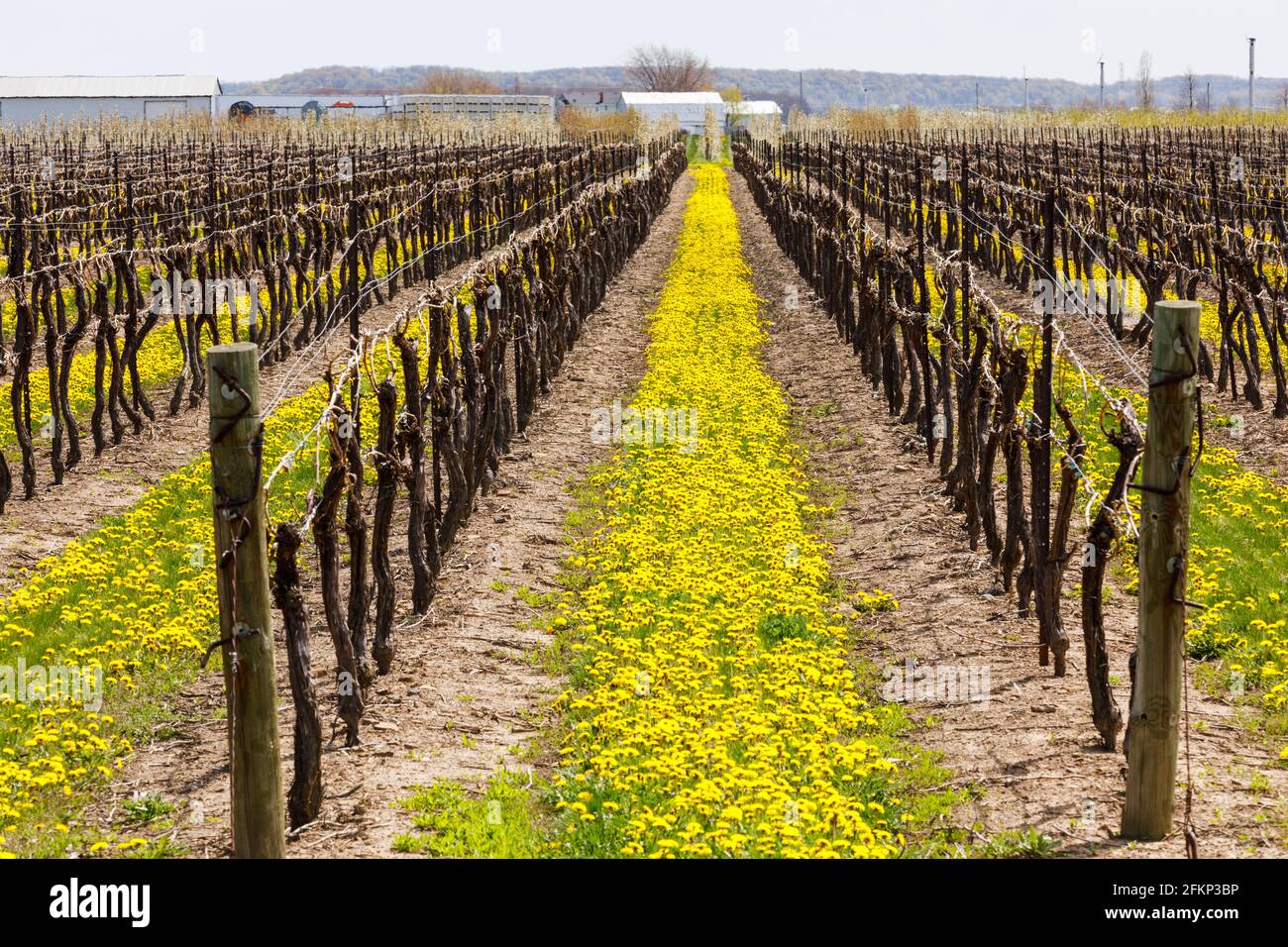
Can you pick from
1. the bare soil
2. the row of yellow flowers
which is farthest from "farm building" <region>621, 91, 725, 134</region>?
the row of yellow flowers

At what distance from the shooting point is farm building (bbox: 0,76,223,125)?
114938mm

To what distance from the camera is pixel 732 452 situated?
1636 centimetres

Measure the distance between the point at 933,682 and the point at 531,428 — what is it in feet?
30.2

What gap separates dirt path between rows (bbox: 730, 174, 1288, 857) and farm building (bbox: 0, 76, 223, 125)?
105527mm

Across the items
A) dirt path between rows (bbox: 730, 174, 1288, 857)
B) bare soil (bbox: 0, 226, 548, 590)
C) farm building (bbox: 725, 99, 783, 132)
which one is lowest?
dirt path between rows (bbox: 730, 174, 1288, 857)

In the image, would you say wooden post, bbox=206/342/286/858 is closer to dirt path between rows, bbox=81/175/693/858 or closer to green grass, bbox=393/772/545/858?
dirt path between rows, bbox=81/175/693/858

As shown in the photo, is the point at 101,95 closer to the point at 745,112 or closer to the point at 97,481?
the point at 745,112

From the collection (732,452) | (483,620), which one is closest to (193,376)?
(732,452)

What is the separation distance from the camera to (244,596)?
6.69 m

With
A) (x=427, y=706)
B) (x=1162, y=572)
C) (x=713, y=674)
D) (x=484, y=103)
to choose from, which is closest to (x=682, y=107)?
(x=484, y=103)

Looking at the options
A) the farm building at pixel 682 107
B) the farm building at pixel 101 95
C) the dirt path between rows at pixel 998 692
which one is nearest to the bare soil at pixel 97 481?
the dirt path between rows at pixel 998 692

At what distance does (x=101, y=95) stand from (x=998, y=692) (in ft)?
396

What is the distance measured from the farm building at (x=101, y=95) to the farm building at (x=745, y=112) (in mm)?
40432

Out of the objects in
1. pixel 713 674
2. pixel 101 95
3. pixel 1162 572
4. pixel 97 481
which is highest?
pixel 101 95
